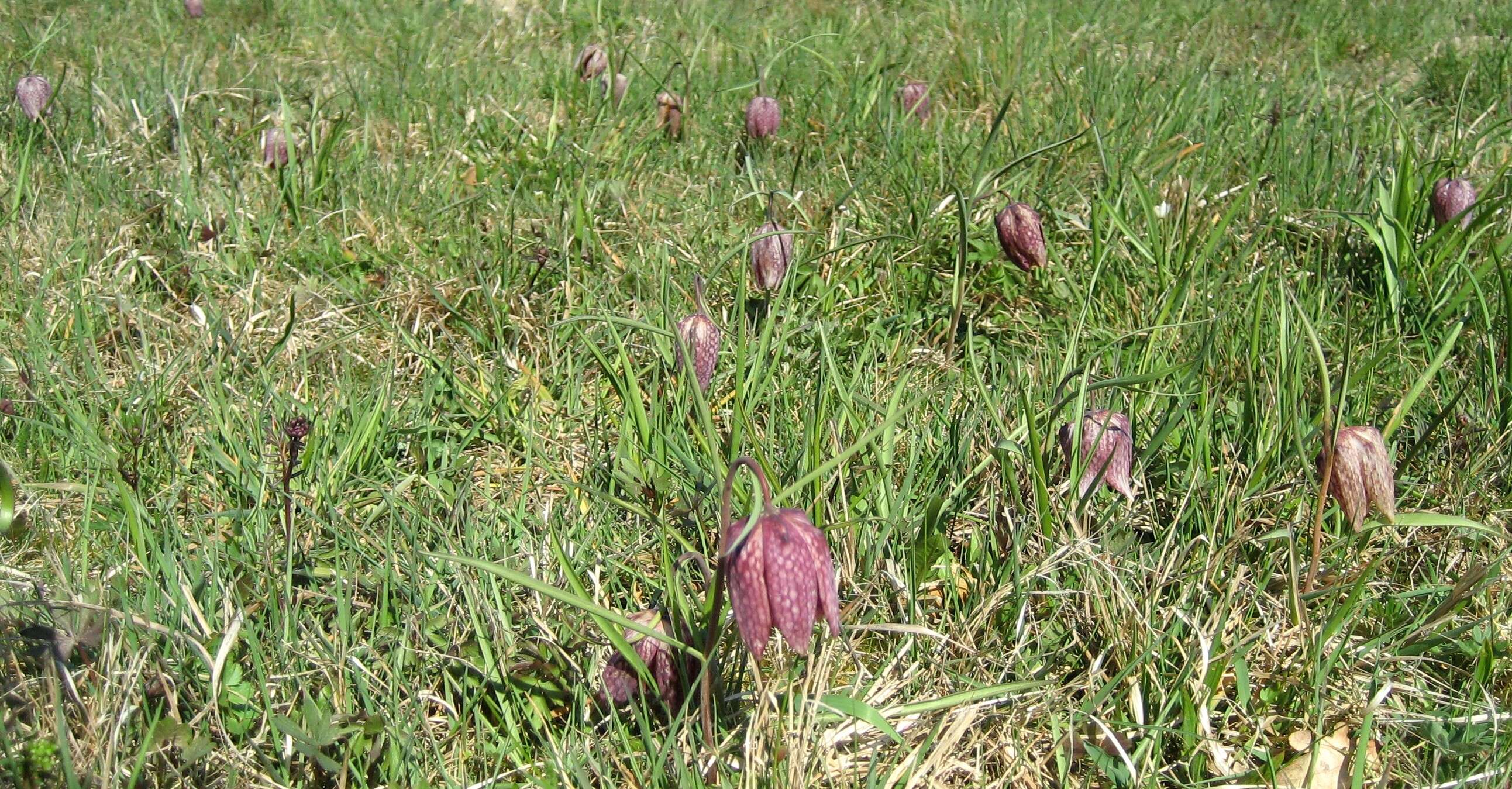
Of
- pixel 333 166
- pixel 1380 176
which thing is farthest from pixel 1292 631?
pixel 333 166

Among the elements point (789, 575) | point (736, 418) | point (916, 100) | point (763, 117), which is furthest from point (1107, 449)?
point (916, 100)

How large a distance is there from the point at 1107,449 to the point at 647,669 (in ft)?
2.16

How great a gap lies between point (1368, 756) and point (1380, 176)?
49.6 inches

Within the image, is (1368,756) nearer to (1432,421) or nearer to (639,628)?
(1432,421)

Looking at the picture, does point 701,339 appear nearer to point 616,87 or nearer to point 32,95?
point 616,87

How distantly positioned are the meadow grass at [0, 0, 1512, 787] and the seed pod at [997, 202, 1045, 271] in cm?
13

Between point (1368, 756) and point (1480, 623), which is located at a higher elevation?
point (1480, 623)

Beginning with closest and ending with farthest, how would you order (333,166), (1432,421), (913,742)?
(913,742)
(1432,421)
(333,166)

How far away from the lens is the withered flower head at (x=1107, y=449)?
1.55m

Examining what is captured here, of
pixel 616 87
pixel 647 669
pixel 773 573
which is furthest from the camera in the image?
pixel 616 87

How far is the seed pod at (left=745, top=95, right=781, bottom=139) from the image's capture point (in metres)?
2.66

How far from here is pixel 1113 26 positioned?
3594 millimetres

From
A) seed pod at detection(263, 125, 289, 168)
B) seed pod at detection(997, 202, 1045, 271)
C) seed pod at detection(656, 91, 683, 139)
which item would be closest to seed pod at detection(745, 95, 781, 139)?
seed pod at detection(656, 91, 683, 139)

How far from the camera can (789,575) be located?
3.63 ft
